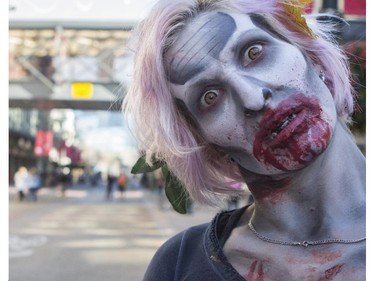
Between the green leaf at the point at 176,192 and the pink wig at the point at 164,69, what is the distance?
13cm

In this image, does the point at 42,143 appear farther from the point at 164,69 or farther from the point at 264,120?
the point at 264,120

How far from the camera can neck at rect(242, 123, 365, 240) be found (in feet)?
2.72

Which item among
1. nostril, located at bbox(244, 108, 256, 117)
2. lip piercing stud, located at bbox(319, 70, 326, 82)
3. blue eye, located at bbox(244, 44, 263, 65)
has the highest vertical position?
blue eye, located at bbox(244, 44, 263, 65)

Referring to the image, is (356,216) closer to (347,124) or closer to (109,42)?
(347,124)

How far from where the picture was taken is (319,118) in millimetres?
810

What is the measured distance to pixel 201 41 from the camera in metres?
0.85

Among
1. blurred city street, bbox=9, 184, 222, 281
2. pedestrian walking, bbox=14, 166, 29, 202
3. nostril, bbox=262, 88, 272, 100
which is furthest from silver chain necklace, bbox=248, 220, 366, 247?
pedestrian walking, bbox=14, 166, 29, 202

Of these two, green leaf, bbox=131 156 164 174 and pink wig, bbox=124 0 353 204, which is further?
green leaf, bbox=131 156 164 174

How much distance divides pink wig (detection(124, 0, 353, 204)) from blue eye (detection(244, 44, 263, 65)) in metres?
0.06

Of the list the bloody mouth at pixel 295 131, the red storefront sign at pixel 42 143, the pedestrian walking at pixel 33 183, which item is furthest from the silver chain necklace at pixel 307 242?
the red storefront sign at pixel 42 143

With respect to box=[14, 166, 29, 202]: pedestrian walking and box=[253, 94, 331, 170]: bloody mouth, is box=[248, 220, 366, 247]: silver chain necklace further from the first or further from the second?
box=[14, 166, 29, 202]: pedestrian walking

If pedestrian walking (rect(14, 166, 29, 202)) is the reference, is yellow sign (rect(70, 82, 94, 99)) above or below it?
above

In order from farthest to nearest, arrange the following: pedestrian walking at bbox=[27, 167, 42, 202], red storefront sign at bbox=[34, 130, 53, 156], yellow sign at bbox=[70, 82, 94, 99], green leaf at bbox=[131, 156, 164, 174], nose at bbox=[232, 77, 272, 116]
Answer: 1. red storefront sign at bbox=[34, 130, 53, 156]
2. pedestrian walking at bbox=[27, 167, 42, 202]
3. yellow sign at bbox=[70, 82, 94, 99]
4. green leaf at bbox=[131, 156, 164, 174]
5. nose at bbox=[232, 77, 272, 116]

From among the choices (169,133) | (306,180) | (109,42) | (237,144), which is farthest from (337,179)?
(109,42)
